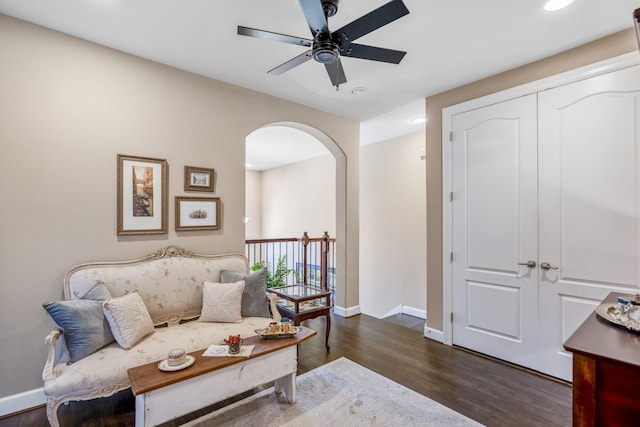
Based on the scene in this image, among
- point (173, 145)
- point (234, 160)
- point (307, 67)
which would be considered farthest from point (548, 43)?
point (173, 145)

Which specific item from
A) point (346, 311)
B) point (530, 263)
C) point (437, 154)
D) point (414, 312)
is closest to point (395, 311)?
point (414, 312)

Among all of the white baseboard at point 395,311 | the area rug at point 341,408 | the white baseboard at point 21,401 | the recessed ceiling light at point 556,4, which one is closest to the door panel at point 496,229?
the recessed ceiling light at point 556,4

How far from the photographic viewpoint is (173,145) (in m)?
2.93

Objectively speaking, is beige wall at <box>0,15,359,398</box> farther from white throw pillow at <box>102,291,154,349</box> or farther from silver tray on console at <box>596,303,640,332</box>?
silver tray on console at <box>596,303,640,332</box>

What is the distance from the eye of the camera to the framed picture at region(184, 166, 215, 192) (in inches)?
118

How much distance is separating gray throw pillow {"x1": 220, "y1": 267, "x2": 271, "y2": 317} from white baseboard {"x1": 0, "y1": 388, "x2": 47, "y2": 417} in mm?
1519

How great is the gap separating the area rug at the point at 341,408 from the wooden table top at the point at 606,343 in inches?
46.4

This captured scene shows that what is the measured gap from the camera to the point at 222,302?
8.80 ft

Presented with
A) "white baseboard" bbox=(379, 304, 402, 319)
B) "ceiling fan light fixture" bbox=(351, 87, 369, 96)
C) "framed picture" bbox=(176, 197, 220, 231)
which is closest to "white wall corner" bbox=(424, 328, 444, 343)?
"white baseboard" bbox=(379, 304, 402, 319)

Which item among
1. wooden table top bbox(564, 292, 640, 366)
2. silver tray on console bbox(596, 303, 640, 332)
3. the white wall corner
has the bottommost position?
the white wall corner

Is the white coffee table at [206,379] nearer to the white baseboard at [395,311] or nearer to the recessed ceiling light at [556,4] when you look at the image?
the recessed ceiling light at [556,4]

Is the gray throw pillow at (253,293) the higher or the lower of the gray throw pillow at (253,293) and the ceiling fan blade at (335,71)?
the lower

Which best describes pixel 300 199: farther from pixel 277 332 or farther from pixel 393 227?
pixel 277 332

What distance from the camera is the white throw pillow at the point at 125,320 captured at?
211 cm
